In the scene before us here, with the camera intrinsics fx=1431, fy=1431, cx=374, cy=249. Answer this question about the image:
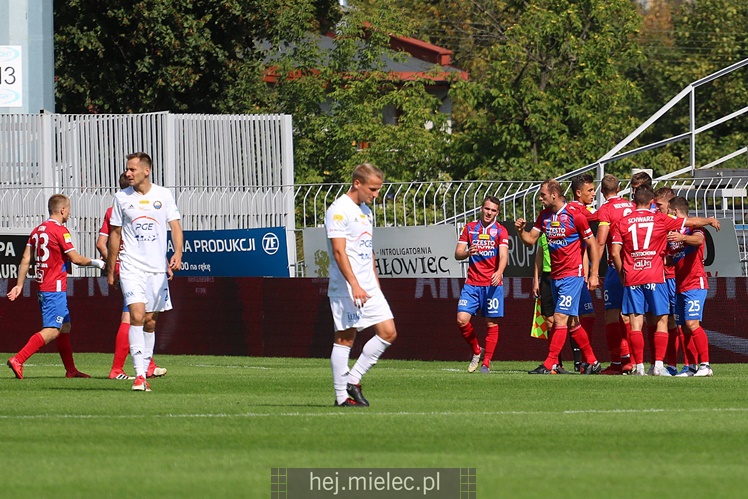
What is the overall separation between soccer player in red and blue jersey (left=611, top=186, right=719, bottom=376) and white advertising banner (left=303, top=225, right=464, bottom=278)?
4.80 metres

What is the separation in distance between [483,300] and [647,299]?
6.30 feet

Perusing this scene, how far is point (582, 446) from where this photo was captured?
334 inches

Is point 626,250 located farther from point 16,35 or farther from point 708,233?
point 16,35

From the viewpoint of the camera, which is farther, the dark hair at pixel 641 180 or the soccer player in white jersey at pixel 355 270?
the dark hair at pixel 641 180

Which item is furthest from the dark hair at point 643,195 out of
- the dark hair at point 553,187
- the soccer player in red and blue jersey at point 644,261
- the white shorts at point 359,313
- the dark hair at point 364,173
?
the white shorts at point 359,313

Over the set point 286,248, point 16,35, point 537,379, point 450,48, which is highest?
point 450,48

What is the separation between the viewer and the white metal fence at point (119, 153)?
22.9m

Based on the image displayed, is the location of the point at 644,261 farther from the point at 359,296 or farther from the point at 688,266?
the point at 359,296

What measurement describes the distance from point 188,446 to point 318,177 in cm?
3258

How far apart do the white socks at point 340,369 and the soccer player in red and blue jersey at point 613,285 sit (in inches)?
202

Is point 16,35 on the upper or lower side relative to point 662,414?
upper

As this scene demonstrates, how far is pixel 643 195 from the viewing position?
14.7 metres

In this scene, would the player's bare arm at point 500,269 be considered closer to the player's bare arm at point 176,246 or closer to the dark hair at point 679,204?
the dark hair at point 679,204

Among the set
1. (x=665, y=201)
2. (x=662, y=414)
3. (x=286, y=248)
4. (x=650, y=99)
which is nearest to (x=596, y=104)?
(x=650, y=99)
